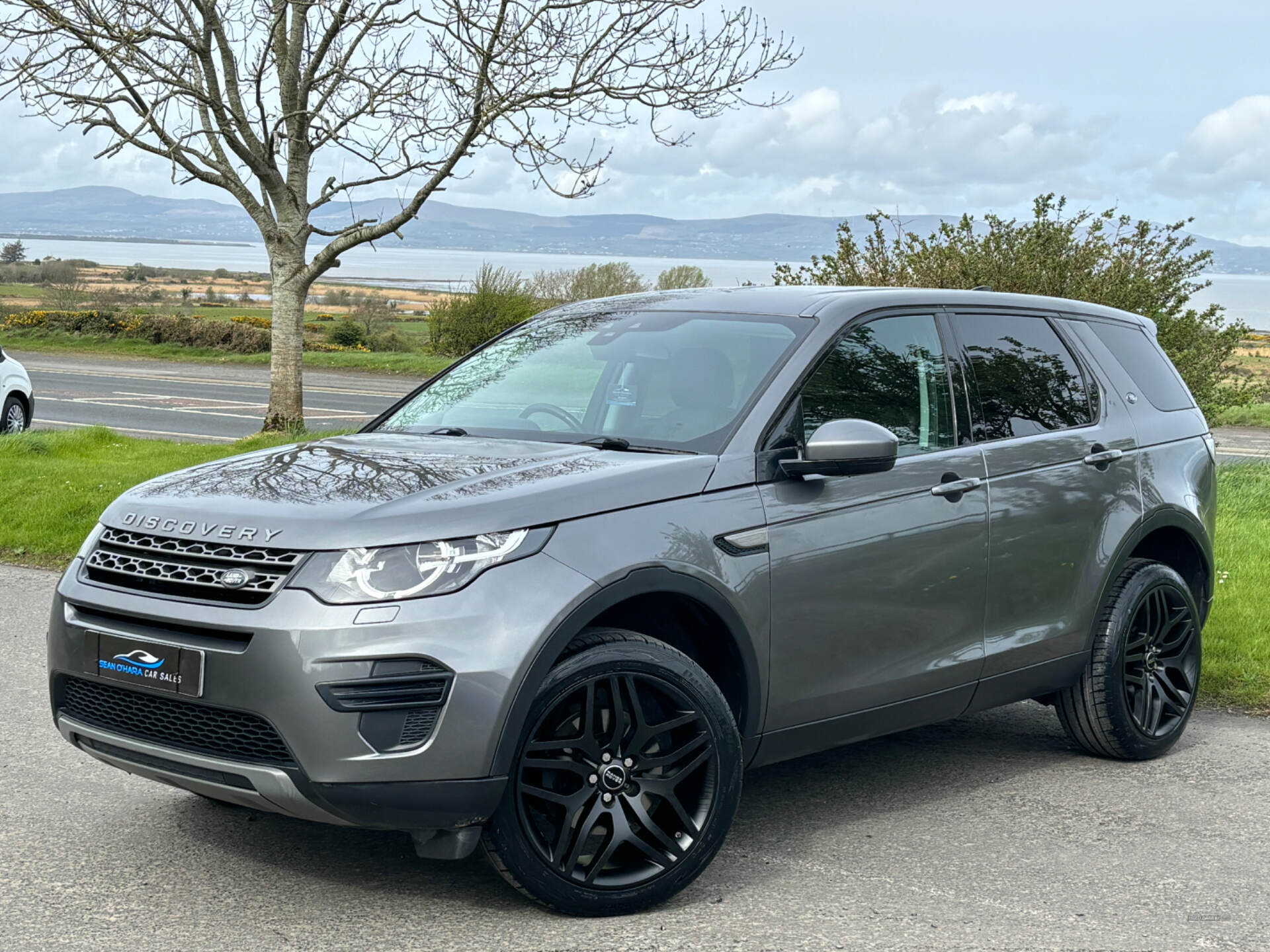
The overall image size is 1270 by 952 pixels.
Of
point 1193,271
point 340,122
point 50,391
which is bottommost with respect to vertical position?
point 50,391

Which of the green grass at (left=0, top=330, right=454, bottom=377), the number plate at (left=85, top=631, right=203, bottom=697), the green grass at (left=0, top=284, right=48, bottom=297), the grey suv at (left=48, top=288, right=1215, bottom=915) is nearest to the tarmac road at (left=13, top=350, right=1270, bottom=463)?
the green grass at (left=0, top=330, right=454, bottom=377)

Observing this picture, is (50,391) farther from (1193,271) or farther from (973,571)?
(973,571)

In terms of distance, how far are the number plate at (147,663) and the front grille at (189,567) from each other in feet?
0.47

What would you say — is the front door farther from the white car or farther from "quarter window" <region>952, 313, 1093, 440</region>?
the white car

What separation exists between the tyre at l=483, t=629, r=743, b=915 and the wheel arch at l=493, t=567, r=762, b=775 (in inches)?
2.9

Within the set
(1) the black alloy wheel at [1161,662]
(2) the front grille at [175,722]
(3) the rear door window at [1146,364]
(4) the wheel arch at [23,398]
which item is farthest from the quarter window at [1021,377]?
(4) the wheel arch at [23,398]

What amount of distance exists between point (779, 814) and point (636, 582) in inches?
56.5

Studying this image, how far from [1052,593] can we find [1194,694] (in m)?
1.15

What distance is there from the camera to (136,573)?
392cm

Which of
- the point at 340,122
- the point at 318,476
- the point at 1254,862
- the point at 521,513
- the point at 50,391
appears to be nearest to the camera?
the point at 521,513

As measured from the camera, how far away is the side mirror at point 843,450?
4309 mm

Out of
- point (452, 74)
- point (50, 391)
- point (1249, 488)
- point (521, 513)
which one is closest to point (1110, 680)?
point (521, 513)

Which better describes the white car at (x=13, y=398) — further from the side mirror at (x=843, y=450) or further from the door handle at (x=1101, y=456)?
the side mirror at (x=843, y=450)

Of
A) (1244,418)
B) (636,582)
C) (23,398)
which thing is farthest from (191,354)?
(636,582)
